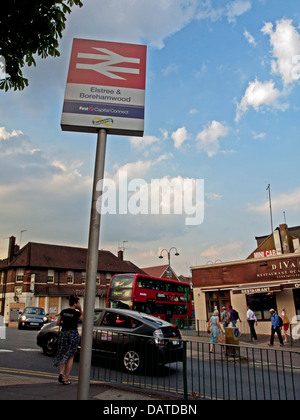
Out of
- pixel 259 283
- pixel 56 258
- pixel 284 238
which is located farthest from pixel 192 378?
pixel 56 258

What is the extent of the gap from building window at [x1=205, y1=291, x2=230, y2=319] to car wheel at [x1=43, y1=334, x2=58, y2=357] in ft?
60.0

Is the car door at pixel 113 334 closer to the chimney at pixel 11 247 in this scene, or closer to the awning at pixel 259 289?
the awning at pixel 259 289

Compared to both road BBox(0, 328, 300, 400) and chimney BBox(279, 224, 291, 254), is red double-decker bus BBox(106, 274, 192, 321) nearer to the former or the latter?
chimney BBox(279, 224, 291, 254)

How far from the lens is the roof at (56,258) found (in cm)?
4628

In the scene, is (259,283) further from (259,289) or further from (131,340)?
(131,340)

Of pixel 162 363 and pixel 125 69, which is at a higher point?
pixel 125 69

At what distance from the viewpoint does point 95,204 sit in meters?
3.65

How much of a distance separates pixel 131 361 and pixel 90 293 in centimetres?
478

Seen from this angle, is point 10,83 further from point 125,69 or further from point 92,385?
point 92,385

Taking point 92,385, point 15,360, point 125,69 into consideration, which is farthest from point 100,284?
point 125,69

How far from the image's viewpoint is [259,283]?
24016 mm

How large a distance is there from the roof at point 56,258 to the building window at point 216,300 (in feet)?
89.7

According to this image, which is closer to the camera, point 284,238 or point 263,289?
point 263,289
